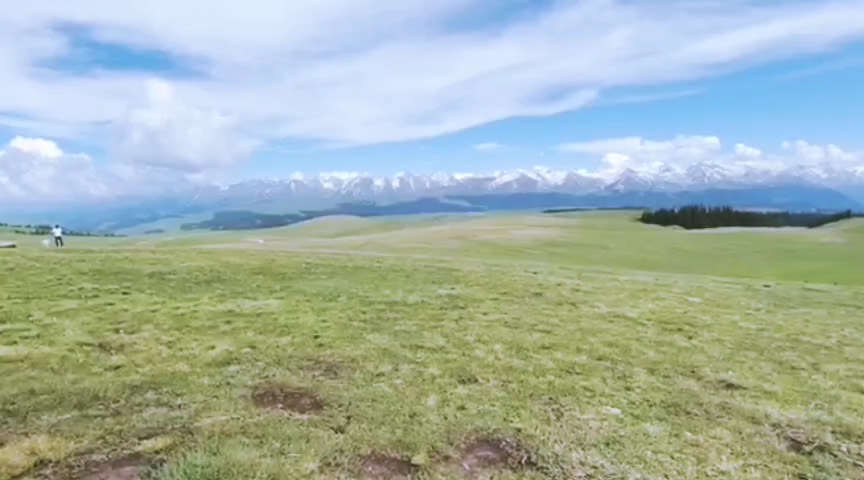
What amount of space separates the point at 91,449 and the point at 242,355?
438cm

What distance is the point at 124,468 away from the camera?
22.8 ft

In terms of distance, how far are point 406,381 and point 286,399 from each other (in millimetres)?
2072

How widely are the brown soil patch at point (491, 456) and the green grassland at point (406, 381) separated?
0.09 feet

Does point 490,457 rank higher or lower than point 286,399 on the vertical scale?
lower

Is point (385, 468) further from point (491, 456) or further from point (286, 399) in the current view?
point (286, 399)

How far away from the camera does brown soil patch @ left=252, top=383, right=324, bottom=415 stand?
916 cm

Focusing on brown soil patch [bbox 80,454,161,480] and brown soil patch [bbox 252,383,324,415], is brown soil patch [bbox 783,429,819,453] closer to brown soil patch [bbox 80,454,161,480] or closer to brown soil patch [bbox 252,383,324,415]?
brown soil patch [bbox 252,383,324,415]

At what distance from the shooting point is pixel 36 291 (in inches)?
692

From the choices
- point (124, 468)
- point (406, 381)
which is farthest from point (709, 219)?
point (124, 468)

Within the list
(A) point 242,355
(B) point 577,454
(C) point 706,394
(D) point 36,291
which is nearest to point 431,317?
(A) point 242,355

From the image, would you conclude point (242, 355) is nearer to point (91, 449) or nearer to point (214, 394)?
point (214, 394)

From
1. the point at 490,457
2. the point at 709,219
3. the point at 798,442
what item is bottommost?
the point at 798,442

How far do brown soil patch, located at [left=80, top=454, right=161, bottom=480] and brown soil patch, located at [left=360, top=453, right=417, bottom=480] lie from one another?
2328 millimetres

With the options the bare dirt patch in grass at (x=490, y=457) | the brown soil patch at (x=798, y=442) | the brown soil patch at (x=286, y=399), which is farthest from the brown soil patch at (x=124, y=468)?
the brown soil patch at (x=798, y=442)
